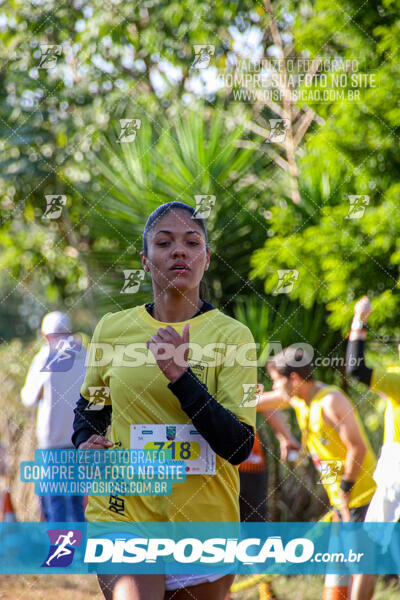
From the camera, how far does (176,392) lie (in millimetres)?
1845

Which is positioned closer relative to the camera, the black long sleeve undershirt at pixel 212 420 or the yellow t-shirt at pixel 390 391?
the black long sleeve undershirt at pixel 212 420

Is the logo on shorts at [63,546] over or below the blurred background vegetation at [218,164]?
below

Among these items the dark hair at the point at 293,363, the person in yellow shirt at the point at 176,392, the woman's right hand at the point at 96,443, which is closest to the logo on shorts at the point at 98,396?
the person in yellow shirt at the point at 176,392

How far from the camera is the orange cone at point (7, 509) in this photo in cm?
415

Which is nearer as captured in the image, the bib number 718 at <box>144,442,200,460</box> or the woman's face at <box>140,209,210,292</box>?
the woman's face at <box>140,209,210,292</box>

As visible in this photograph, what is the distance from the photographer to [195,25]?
4547 millimetres

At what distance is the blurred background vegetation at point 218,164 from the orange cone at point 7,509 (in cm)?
47

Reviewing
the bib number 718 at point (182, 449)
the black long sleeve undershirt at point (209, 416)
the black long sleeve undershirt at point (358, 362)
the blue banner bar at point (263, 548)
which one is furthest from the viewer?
the black long sleeve undershirt at point (358, 362)

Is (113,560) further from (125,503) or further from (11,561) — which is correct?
(11,561)

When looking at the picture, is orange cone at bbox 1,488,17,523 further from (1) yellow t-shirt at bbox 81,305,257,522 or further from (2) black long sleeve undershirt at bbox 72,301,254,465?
(2) black long sleeve undershirt at bbox 72,301,254,465

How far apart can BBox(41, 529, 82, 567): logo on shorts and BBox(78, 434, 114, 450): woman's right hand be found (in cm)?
126

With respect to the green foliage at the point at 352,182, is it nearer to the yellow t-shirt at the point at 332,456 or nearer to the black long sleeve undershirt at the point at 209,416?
the yellow t-shirt at the point at 332,456

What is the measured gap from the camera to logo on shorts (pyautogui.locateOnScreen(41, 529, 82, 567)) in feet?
10.5

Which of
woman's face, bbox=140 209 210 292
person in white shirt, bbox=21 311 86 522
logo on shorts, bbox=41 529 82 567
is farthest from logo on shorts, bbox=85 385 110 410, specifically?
person in white shirt, bbox=21 311 86 522
